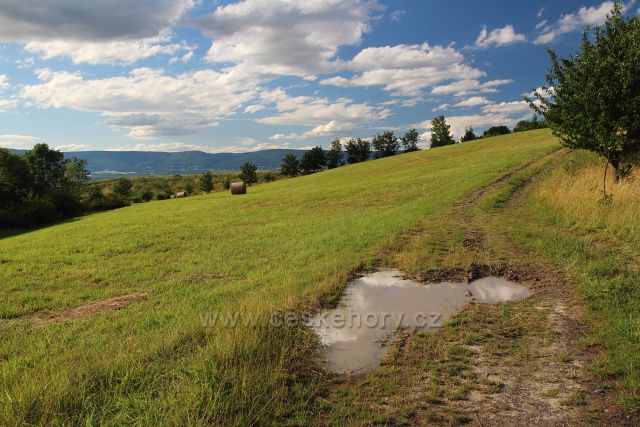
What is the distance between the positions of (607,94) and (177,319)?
1646 centimetres

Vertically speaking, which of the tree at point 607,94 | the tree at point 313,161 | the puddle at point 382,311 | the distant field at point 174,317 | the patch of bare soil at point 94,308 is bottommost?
the puddle at point 382,311

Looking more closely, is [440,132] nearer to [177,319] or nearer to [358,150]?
[358,150]

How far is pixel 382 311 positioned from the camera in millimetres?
7910

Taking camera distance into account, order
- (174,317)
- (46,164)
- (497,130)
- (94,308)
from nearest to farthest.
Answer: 1. (174,317)
2. (94,308)
3. (46,164)
4. (497,130)

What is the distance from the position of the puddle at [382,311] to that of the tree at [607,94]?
10.2m

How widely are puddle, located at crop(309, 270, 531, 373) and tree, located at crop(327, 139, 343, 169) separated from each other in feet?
414

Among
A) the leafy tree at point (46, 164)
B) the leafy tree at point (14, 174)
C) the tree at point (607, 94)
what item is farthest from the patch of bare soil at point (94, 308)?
the leafy tree at point (46, 164)

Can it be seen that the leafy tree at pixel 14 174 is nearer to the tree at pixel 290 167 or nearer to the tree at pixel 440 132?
the tree at pixel 290 167

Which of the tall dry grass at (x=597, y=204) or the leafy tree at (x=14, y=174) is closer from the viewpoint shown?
the tall dry grass at (x=597, y=204)

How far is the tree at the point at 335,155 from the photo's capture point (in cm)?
13525

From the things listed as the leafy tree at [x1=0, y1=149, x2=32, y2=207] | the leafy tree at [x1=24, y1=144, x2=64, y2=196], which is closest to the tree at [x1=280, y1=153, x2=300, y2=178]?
the leafy tree at [x1=24, y1=144, x2=64, y2=196]

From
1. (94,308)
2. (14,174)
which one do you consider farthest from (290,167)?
(94,308)

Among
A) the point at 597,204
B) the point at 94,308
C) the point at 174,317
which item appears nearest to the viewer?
the point at 174,317

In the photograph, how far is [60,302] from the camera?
409 inches
